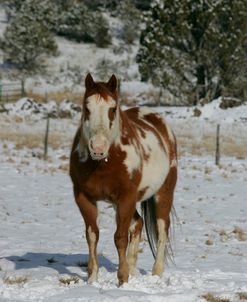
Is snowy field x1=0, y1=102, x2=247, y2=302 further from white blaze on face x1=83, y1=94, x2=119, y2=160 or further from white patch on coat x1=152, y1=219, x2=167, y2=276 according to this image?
white blaze on face x1=83, y1=94, x2=119, y2=160

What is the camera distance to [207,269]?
712 cm

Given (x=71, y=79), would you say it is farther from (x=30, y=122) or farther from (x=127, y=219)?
(x=127, y=219)

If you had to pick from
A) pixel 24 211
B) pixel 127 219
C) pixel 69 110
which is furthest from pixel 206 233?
pixel 69 110

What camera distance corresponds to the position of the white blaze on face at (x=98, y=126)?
200 inches

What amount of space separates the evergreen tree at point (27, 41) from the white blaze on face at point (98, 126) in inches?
1575

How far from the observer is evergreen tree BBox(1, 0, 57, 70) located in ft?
146

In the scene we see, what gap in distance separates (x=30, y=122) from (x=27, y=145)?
23.2 ft

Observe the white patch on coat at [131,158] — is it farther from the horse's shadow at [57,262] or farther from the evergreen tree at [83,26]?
the evergreen tree at [83,26]

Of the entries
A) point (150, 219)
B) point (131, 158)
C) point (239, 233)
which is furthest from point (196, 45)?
point (131, 158)

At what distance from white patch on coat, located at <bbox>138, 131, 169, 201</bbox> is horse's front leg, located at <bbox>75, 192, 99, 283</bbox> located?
0.54 metres

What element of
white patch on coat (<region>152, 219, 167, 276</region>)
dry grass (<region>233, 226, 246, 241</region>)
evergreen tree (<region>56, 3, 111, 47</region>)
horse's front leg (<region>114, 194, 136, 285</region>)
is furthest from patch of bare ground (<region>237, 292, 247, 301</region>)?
evergreen tree (<region>56, 3, 111, 47</region>)

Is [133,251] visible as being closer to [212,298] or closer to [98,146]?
[212,298]

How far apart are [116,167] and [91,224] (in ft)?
2.15

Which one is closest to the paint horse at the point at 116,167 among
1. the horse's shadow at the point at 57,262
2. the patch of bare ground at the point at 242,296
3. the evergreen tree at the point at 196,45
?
the horse's shadow at the point at 57,262
